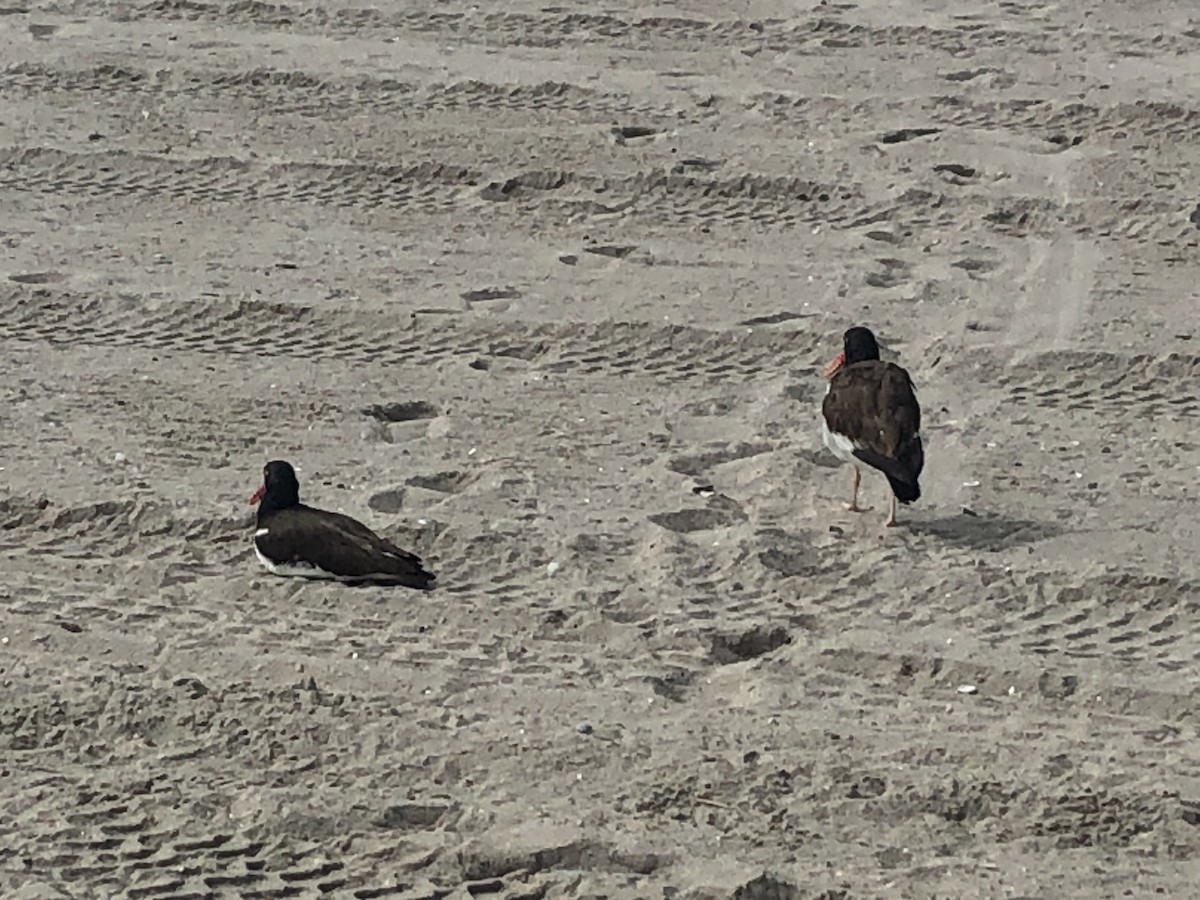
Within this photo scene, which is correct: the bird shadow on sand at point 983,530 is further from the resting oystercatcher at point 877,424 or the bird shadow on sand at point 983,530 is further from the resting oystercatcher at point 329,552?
the resting oystercatcher at point 329,552

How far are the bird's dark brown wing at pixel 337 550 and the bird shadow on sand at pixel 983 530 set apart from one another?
156 centimetres

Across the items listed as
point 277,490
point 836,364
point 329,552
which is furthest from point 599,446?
point 329,552

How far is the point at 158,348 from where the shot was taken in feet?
28.8

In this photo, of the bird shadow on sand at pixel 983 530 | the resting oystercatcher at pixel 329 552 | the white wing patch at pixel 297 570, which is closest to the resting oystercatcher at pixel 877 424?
the bird shadow on sand at pixel 983 530

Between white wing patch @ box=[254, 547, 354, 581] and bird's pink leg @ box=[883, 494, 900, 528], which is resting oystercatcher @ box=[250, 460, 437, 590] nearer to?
white wing patch @ box=[254, 547, 354, 581]

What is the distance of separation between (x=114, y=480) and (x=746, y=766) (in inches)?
99.5

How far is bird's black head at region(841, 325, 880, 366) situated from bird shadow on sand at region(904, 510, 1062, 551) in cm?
77

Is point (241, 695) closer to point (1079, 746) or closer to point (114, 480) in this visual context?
point (114, 480)

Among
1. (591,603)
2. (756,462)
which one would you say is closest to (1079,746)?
(591,603)

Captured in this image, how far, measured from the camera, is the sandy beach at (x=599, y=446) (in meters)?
5.88

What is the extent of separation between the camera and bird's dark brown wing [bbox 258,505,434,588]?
687 centimetres

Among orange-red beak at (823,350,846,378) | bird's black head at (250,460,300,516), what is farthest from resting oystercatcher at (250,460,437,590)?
orange-red beak at (823,350,846,378)

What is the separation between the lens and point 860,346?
8.10 m

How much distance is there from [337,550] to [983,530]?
6.42 feet
